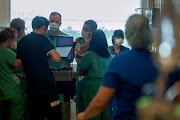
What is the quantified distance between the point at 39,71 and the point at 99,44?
2.45 feet

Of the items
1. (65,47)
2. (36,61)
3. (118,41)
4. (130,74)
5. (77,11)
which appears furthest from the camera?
(77,11)

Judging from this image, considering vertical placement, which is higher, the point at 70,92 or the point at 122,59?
the point at 122,59

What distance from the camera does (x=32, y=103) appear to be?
10.6 ft

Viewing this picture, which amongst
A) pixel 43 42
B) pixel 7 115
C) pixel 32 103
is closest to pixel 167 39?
pixel 43 42

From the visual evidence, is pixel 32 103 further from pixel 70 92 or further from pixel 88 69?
pixel 70 92

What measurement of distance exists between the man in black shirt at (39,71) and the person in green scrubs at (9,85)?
40 cm

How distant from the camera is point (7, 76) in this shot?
3668 millimetres

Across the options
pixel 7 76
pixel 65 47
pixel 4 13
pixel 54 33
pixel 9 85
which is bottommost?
pixel 9 85

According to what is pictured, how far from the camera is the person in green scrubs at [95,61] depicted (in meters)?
3.54

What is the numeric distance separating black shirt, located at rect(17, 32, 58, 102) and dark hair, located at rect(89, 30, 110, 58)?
0.60 metres

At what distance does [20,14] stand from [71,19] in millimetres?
994

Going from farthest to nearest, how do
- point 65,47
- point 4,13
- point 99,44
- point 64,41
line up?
point 4,13 → point 64,41 → point 65,47 → point 99,44

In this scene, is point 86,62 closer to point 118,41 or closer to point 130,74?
point 118,41

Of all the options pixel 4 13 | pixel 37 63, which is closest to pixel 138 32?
pixel 37 63
